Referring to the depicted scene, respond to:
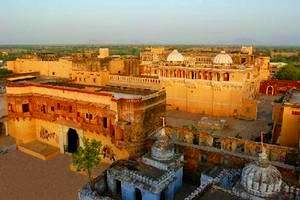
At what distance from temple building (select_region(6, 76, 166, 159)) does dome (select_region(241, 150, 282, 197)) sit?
993cm

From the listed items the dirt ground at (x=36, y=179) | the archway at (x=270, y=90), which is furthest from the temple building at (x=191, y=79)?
the archway at (x=270, y=90)

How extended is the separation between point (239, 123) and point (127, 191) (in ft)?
75.0

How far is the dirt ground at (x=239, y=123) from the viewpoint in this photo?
31850 mm

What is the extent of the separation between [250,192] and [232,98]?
24590 millimetres

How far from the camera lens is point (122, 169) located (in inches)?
635

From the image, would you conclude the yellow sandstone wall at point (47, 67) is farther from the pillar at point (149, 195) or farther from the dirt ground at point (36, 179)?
the pillar at point (149, 195)

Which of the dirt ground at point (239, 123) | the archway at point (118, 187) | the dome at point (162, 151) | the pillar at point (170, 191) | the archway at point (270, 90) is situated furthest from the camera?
the archway at point (270, 90)

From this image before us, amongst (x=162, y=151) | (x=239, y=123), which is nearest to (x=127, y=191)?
(x=162, y=151)

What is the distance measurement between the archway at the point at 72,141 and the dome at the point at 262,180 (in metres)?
17.2

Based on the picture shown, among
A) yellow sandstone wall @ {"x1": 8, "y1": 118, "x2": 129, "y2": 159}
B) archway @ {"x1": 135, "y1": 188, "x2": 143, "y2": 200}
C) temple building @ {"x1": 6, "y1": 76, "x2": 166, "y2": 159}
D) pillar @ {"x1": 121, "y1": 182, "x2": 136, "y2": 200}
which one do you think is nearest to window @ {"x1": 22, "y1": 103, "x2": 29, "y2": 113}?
temple building @ {"x1": 6, "y1": 76, "x2": 166, "y2": 159}

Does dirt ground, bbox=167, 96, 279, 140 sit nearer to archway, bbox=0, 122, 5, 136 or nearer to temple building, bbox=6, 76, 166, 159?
temple building, bbox=6, 76, 166, 159

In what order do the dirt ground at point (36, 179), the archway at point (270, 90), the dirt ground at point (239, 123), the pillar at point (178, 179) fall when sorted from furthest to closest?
the archway at point (270, 90) < the dirt ground at point (239, 123) < the dirt ground at point (36, 179) < the pillar at point (178, 179)

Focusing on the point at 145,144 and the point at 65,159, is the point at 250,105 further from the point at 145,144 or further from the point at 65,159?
the point at 65,159

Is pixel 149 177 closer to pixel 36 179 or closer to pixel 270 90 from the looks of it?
pixel 36 179
